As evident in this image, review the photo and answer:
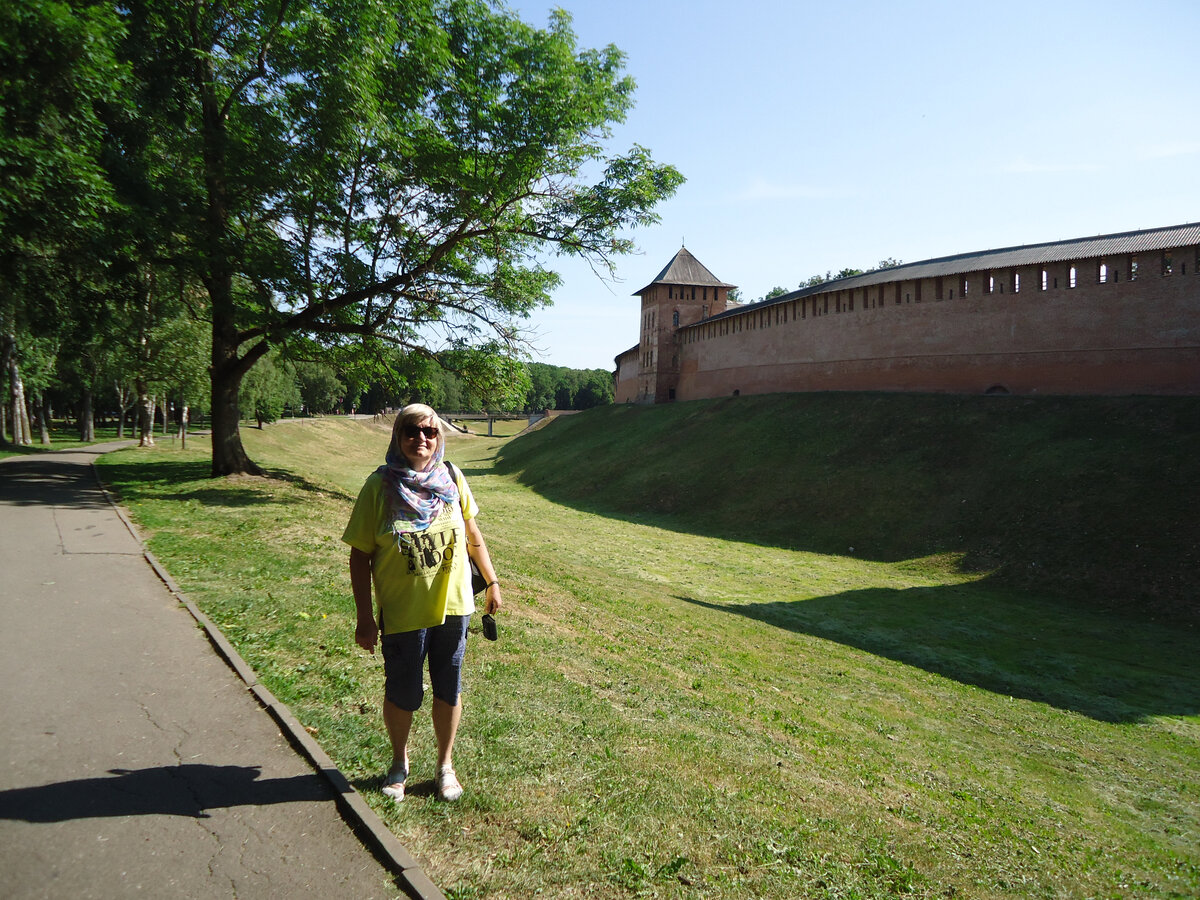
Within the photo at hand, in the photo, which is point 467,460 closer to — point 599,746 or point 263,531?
point 263,531

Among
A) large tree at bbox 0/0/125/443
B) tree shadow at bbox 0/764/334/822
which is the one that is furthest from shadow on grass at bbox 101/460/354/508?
tree shadow at bbox 0/764/334/822

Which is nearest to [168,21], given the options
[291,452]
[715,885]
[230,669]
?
[230,669]

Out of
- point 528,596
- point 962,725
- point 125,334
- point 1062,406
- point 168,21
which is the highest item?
point 168,21

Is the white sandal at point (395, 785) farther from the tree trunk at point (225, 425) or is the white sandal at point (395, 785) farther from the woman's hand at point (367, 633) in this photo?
the tree trunk at point (225, 425)

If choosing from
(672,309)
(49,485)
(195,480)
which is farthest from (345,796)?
(672,309)

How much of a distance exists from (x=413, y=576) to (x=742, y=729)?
13.1ft

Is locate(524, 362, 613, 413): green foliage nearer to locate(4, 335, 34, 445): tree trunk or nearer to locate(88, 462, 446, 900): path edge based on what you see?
locate(4, 335, 34, 445): tree trunk

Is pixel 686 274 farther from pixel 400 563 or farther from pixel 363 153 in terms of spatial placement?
pixel 400 563

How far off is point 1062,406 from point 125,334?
33.9 meters

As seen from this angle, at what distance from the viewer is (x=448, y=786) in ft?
13.2

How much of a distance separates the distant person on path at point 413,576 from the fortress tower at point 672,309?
5136 centimetres

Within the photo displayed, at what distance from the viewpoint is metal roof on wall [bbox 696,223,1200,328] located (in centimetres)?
2611

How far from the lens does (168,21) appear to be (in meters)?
16.0

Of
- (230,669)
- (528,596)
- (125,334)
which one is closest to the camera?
(230,669)
